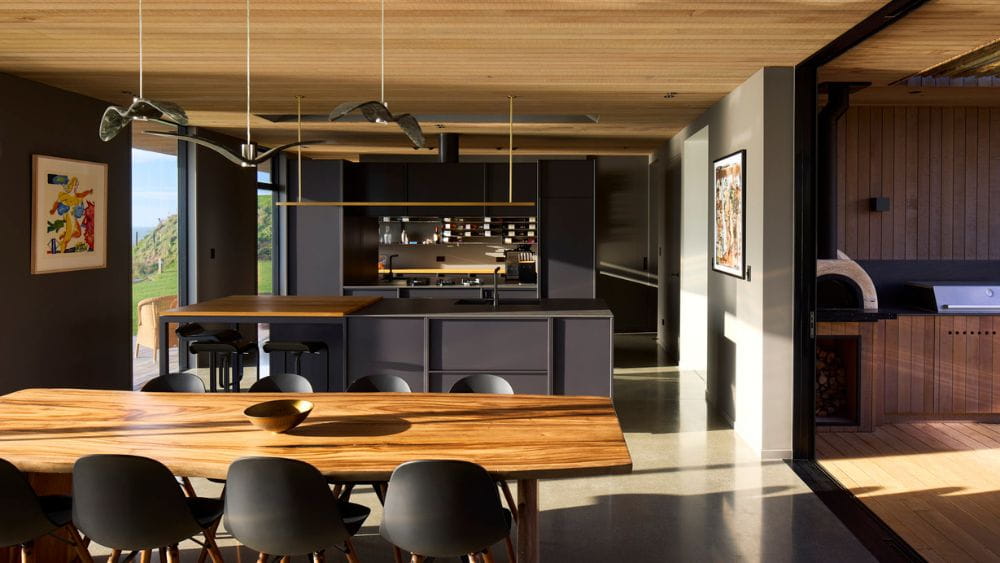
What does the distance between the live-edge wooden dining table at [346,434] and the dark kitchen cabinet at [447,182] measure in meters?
5.80

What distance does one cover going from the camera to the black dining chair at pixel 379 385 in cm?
418

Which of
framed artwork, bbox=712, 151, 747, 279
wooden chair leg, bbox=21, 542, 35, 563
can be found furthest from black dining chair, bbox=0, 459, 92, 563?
framed artwork, bbox=712, 151, 747, 279

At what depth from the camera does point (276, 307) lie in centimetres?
617

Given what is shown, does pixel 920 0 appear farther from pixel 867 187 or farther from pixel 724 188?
pixel 867 187

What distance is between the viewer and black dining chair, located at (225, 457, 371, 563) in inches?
105

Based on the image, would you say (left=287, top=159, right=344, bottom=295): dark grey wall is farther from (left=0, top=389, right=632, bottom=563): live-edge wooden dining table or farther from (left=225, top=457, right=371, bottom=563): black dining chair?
(left=225, top=457, right=371, bottom=563): black dining chair

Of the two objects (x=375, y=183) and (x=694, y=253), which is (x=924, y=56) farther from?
(x=375, y=183)

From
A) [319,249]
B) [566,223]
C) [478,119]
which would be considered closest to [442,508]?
[478,119]

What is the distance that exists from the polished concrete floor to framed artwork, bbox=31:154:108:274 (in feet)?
8.09

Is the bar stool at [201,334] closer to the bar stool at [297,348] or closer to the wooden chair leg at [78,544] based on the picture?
the bar stool at [297,348]

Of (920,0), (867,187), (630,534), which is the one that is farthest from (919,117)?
(630,534)

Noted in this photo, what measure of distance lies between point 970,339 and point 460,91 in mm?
4303

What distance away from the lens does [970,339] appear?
6.38m

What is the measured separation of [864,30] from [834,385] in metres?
3.01
